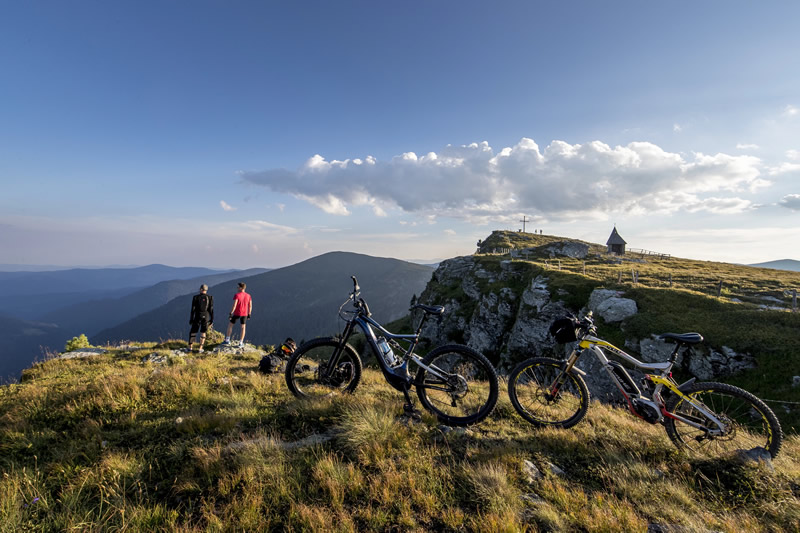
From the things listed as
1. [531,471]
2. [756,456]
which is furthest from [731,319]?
[531,471]

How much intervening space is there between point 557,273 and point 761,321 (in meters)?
15.1

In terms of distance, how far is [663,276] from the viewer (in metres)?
30.8

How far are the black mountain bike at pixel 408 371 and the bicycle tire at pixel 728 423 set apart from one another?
2777 mm

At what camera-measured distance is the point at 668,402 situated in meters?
4.69

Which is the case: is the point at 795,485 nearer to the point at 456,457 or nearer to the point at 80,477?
Result: the point at 456,457

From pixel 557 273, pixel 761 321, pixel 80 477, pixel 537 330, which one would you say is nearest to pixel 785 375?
pixel 761 321

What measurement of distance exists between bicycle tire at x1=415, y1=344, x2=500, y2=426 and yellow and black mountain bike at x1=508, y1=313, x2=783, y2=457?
82 centimetres

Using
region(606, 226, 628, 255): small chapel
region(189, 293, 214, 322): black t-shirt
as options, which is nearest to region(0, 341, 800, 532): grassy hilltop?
region(189, 293, 214, 322): black t-shirt

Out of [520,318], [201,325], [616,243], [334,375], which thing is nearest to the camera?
[334,375]

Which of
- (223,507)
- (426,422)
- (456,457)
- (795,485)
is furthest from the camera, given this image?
(426,422)

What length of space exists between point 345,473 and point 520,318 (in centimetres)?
2904

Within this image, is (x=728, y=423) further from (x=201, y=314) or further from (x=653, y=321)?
(x=653, y=321)

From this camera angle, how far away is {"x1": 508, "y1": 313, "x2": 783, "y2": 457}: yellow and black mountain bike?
14.3 ft

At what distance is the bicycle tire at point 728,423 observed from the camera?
14.0 feet
